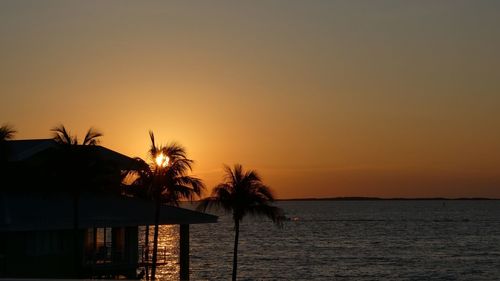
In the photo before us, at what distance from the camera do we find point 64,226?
35969mm

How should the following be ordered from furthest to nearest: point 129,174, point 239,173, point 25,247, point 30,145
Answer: point 239,173 → point 129,174 → point 30,145 → point 25,247

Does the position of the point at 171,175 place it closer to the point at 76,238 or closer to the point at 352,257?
the point at 76,238

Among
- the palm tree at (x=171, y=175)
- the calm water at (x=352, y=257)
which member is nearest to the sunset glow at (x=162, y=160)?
the palm tree at (x=171, y=175)

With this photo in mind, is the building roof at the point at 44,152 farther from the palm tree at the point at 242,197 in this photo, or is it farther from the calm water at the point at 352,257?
the calm water at the point at 352,257

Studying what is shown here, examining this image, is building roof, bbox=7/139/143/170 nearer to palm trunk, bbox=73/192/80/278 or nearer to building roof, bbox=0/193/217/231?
building roof, bbox=0/193/217/231

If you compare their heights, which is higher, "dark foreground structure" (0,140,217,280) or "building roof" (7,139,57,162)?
"building roof" (7,139,57,162)

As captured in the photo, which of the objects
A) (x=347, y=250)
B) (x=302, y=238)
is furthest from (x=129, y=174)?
(x=302, y=238)

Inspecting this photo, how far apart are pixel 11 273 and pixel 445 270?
68.8 m

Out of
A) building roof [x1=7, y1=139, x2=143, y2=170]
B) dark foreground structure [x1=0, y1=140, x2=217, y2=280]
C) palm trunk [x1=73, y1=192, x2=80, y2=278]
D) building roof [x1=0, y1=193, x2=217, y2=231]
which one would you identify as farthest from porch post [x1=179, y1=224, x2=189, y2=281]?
palm trunk [x1=73, y1=192, x2=80, y2=278]

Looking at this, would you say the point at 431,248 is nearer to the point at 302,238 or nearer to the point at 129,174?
the point at 302,238

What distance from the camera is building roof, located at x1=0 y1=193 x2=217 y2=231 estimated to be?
115 ft

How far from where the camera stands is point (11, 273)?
35375mm

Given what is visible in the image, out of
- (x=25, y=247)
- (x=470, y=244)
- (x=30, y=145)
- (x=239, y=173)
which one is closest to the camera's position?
(x=25, y=247)

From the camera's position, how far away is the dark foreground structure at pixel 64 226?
35688 millimetres
